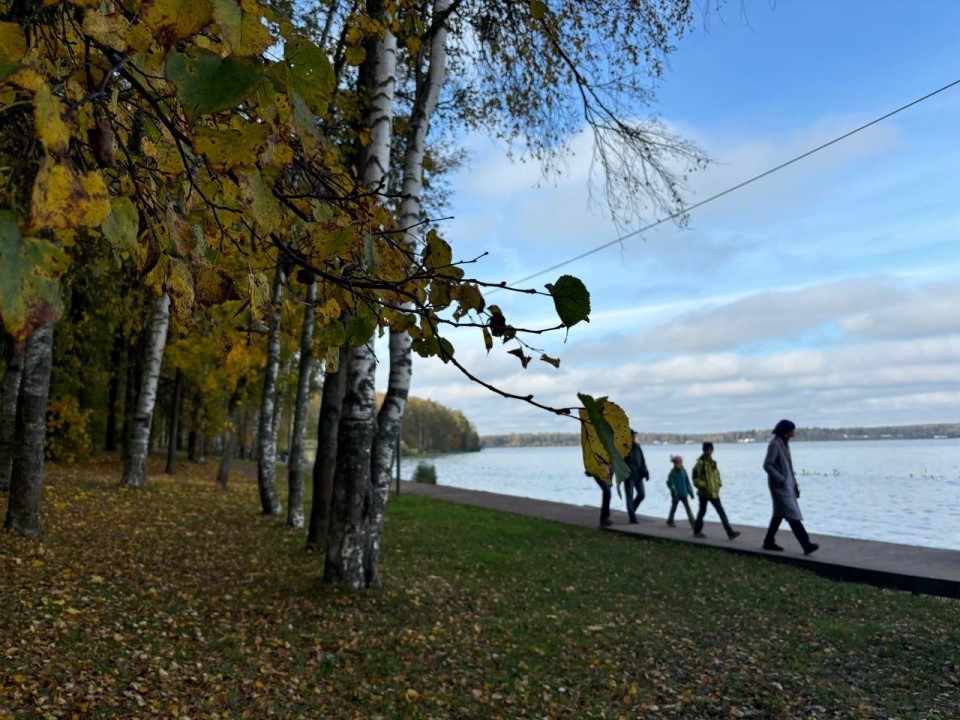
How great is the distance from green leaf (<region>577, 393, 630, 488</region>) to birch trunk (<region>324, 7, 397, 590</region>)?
5581 millimetres

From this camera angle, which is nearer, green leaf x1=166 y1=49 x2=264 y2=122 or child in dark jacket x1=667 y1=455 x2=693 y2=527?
green leaf x1=166 y1=49 x2=264 y2=122

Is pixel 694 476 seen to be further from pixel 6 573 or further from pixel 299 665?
pixel 6 573

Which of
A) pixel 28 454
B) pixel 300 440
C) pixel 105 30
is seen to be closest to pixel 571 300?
pixel 105 30

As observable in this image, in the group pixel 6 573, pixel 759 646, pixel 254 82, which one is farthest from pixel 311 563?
pixel 254 82

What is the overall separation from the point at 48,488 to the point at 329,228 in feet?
40.8

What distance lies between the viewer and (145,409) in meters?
13.9

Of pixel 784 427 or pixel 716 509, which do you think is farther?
pixel 716 509

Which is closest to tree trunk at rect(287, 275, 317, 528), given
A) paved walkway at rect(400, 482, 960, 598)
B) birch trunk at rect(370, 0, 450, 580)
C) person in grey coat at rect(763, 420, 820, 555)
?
birch trunk at rect(370, 0, 450, 580)

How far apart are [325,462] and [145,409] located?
667 cm

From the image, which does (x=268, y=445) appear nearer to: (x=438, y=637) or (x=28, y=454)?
(x=28, y=454)

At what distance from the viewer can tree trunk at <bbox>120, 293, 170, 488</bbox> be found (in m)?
13.5

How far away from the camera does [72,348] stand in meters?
18.9

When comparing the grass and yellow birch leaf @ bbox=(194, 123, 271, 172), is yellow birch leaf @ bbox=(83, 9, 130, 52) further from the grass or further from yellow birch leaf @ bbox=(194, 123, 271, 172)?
the grass

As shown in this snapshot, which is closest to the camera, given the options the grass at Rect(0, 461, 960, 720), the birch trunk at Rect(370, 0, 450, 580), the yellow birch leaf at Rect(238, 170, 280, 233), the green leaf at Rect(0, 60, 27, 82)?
the green leaf at Rect(0, 60, 27, 82)
